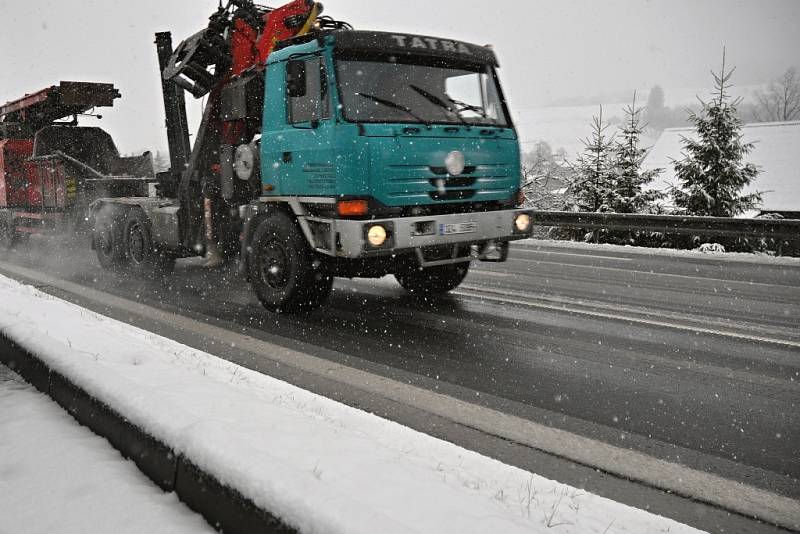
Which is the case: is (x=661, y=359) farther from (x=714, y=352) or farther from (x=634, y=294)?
(x=634, y=294)

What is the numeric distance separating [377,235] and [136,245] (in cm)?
547

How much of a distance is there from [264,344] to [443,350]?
1536 mm

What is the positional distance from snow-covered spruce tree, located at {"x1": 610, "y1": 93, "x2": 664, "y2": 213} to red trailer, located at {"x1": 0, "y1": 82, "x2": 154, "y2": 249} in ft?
43.0

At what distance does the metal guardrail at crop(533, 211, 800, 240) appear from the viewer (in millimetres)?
11641

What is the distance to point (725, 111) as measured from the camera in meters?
17.8

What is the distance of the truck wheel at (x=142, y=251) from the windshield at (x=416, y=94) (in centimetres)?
470

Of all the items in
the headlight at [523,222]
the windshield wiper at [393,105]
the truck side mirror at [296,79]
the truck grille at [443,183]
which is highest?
the truck side mirror at [296,79]

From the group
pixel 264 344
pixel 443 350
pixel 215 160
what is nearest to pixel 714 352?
pixel 443 350

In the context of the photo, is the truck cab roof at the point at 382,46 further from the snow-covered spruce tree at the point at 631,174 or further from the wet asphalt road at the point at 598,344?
the snow-covered spruce tree at the point at 631,174

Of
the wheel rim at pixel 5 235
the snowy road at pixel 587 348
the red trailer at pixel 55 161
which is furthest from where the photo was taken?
the wheel rim at pixel 5 235

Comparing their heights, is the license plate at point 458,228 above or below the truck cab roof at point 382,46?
below

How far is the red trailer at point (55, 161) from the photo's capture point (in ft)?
39.4

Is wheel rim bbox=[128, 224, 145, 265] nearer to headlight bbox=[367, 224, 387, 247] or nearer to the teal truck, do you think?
the teal truck

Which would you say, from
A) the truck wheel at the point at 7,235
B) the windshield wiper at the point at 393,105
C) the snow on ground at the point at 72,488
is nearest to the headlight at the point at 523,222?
the windshield wiper at the point at 393,105
